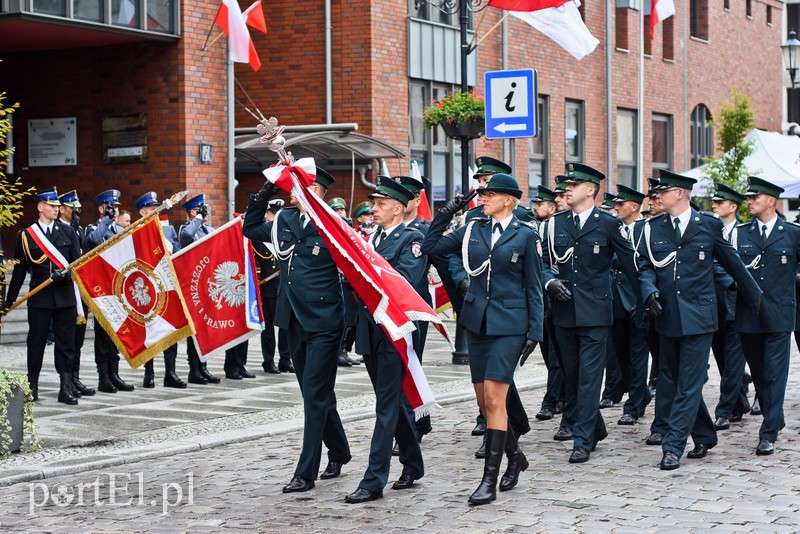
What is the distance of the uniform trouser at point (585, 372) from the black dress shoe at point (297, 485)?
7.00ft

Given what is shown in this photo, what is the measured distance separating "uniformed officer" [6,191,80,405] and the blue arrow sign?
5065mm

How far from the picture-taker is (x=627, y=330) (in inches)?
468

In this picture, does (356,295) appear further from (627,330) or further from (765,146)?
(765,146)

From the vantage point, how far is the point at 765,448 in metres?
9.44

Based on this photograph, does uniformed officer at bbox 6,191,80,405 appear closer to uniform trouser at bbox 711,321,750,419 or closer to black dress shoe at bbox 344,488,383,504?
black dress shoe at bbox 344,488,383,504

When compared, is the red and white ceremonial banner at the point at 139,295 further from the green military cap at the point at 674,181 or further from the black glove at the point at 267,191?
the green military cap at the point at 674,181

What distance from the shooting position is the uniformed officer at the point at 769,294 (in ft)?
32.9

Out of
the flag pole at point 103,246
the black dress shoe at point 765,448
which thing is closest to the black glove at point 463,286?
the black dress shoe at point 765,448

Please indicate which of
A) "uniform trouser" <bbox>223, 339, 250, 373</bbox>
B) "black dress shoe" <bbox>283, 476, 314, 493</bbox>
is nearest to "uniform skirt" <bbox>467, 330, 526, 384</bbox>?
"black dress shoe" <bbox>283, 476, 314, 493</bbox>

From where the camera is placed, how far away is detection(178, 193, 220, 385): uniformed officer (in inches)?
545

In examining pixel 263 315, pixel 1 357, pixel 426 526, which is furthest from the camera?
pixel 1 357

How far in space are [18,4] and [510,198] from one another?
1231cm

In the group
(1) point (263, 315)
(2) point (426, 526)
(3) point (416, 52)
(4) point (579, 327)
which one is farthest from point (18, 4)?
(2) point (426, 526)

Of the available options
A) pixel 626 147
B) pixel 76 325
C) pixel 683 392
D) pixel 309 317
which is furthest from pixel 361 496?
pixel 626 147
